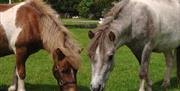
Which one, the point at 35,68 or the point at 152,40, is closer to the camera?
the point at 152,40

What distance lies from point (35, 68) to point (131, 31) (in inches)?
204

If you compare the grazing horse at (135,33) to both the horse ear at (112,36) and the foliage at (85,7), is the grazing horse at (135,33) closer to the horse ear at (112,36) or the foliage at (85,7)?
the horse ear at (112,36)

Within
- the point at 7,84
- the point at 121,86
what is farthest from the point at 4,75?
the point at 121,86

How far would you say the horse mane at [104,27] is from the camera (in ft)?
25.9

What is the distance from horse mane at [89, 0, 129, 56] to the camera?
7.90 m

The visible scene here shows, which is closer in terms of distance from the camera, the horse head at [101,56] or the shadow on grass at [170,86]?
the horse head at [101,56]

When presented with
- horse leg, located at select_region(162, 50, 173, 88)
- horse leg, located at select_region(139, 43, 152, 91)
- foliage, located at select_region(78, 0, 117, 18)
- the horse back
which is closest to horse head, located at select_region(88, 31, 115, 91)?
the horse back

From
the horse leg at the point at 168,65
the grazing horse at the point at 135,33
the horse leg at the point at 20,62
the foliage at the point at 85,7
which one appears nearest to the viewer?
the grazing horse at the point at 135,33

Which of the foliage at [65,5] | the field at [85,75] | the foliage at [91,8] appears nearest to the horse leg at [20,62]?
the field at [85,75]

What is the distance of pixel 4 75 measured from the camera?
464 inches

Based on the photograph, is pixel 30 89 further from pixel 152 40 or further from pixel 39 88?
pixel 152 40

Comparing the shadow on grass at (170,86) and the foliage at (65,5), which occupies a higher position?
the shadow on grass at (170,86)

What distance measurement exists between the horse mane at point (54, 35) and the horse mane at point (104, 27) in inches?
11.8

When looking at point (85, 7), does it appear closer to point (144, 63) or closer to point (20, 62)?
point (144, 63)
